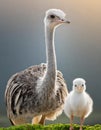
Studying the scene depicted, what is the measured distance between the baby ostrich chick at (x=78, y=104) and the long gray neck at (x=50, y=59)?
22.7 inches

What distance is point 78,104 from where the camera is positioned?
7566 mm

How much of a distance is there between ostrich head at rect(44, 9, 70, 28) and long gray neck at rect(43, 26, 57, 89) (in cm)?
7

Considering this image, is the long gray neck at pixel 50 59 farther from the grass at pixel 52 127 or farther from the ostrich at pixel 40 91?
the grass at pixel 52 127

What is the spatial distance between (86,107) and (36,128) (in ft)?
1.81

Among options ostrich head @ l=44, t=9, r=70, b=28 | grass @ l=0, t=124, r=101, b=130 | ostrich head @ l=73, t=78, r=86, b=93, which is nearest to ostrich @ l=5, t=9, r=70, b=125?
ostrich head @ l=44, t=9, r=70, b=28

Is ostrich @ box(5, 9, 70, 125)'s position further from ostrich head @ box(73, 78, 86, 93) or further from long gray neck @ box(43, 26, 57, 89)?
ostrich head @ box(73, 78, 86, 93)

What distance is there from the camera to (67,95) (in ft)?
26.8

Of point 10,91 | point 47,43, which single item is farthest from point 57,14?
point 10,91

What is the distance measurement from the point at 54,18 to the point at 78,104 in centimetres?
93

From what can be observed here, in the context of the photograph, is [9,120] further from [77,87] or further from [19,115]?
[77,87]

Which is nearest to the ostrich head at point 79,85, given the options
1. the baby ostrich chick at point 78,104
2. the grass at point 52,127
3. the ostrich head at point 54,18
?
the baby ostrich chick at point 78,104

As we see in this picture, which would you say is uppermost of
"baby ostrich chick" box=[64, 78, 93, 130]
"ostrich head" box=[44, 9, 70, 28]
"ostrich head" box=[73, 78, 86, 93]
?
"ostrich head" box=[44, 9, 70, 28]

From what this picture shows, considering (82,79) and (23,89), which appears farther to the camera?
(23,89)

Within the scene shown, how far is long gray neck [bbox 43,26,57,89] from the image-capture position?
26.9ft
